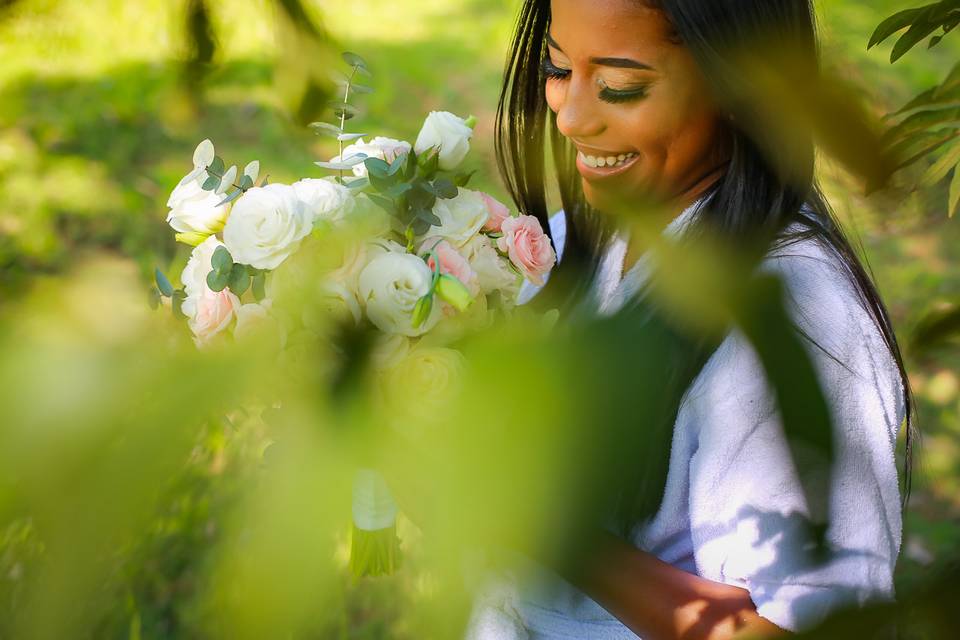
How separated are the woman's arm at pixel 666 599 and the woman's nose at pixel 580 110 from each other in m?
0.47

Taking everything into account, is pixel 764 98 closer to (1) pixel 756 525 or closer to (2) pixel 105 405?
(2) pixel 105 405

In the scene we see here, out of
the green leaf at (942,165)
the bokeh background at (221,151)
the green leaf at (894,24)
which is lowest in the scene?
the bokeh background at (221,151)

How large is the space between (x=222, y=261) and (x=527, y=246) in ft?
1.13

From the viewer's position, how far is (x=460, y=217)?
3.09 feet

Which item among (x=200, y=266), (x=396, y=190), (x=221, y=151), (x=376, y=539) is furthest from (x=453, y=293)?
(x=221, y=151)

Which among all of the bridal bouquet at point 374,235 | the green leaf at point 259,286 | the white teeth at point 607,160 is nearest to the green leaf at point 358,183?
the bridal bouquet at point 374,235

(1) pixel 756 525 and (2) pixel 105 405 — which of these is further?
(1) pixel 756 525

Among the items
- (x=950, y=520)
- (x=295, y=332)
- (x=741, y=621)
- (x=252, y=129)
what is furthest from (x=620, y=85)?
(x=252, y=129)

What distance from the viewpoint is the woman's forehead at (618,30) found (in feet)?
3.12

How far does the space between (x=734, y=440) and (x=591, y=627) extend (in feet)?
1.56

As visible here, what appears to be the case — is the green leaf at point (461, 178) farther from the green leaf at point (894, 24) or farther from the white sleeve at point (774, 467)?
the green leaf at point (894, 24)

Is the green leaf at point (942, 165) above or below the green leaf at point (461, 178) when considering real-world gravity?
above

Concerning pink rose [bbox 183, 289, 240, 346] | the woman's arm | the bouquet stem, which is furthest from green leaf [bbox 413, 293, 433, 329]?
the bouquet stem

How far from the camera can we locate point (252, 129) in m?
4.30
